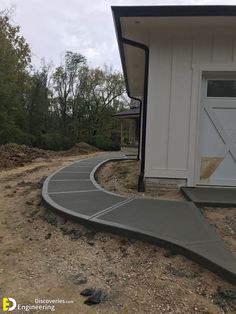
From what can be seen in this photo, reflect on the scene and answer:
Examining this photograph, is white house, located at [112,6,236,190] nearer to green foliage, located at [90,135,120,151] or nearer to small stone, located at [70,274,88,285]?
small stone, located at [70,274,88,285]

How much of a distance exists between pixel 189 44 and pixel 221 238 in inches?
153

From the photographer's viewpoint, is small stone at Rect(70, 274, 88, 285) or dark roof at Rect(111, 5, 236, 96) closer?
small stone at Rect(70, 274, 88, 285)

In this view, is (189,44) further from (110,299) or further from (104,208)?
(110,299)

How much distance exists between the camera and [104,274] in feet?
10.6

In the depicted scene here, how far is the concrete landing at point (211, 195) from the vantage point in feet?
17.1

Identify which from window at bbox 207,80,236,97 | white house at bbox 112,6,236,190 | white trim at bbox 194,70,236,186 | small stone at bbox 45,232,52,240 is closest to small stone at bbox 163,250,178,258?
small stone at bbox 45,232,52,240

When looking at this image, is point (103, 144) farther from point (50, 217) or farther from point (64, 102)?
point (50, 217)

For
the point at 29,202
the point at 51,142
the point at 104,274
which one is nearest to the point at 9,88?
the point at 51,142

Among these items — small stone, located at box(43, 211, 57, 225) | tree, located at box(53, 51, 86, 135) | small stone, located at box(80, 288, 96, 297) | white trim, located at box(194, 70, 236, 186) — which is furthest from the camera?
tree, located at box(53, 51, 86, 135)

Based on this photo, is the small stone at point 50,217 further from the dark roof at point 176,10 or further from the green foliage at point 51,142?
the green foliage at point 51,142

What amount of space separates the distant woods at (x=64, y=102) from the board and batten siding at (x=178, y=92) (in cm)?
2140

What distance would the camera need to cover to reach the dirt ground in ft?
8.93

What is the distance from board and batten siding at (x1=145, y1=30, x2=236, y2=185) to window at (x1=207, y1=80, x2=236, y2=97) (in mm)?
330

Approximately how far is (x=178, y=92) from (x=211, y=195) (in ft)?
6.69
